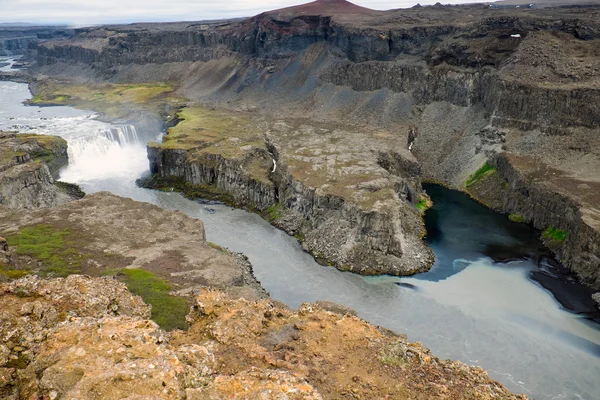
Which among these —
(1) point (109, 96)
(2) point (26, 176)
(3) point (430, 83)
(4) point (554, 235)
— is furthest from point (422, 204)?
(1) point (109, 96)

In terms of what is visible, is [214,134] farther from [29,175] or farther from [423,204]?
[423,204]

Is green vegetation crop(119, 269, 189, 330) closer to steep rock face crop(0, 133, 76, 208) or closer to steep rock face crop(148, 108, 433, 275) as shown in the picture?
steep rock face crop(148, 108, 433, 275)

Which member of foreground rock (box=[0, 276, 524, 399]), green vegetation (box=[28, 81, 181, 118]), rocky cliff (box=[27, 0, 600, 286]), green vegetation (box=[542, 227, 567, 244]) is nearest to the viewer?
foreground rock (box=[0, 276, 524, 399])

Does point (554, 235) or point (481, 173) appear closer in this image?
point (554, 235)

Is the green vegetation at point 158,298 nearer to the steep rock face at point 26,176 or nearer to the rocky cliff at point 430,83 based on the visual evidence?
the rocky cliff at point 430,83

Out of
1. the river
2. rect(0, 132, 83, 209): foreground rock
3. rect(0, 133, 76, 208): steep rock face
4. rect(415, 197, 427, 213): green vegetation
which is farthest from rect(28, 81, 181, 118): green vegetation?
rect(415, 197, 427, 213): green vegetation

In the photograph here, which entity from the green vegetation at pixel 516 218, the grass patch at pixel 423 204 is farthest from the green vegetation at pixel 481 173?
the green vegetation at pixel 516 218
